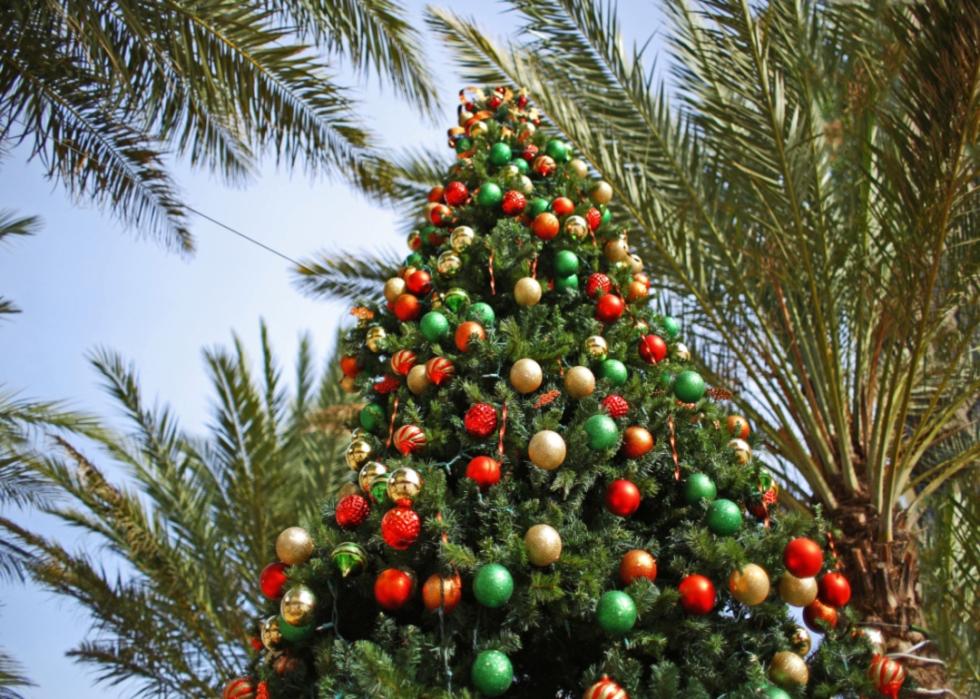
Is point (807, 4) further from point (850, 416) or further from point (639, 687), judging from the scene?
point (639, 687)

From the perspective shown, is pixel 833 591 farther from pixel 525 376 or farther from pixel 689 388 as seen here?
pixel 525 376

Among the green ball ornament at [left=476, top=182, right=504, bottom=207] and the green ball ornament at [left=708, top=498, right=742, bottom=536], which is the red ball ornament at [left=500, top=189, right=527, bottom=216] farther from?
the green ball ornament at [left=708, top=498, right=742, bottom=536]

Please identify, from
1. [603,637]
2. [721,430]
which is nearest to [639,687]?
[603,637]

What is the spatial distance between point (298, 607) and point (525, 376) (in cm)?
94

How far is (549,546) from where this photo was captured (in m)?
1.96

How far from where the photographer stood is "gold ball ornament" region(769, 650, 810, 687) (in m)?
1.97

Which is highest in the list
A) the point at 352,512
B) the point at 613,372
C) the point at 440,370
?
the point at 440,370

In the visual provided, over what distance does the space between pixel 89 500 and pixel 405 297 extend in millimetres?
4556

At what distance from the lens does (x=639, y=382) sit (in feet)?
8.46

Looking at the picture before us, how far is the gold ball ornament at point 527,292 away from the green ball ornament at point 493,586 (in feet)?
3.77

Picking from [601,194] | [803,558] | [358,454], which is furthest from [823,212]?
[358,454]

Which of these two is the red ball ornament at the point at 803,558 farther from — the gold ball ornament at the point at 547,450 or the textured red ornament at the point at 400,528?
the textured red ornament at the point at 400,528

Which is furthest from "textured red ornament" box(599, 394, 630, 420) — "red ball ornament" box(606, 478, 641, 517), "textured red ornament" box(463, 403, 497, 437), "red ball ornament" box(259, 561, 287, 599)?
"red ball ornament" box(259, 561, 287, 599)

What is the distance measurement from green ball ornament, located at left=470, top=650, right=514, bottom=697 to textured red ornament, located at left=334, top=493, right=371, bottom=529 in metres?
0.60
